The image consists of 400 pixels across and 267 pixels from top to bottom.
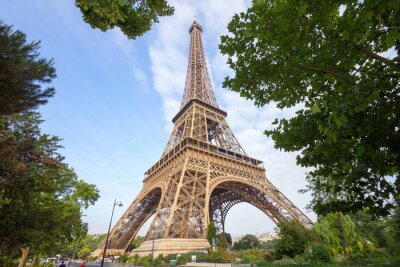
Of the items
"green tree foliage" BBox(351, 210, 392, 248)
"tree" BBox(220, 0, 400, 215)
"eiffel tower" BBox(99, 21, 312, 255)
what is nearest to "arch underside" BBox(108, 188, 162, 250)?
"eiffel tower" BBox(99, 21, 312, 255)

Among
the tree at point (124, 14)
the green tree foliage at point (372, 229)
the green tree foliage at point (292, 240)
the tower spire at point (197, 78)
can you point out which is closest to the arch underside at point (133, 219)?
the tower spire at point (197, 78)

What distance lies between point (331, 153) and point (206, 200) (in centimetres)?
2356

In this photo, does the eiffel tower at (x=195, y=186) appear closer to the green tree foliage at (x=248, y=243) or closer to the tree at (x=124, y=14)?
the tree at (x=124, y=14)

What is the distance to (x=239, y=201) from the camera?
4244cm

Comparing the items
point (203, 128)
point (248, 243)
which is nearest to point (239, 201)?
point (203, 128)

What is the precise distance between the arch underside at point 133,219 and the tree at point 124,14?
3547cm

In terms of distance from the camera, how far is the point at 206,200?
28.2m

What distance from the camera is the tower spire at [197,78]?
158 feet

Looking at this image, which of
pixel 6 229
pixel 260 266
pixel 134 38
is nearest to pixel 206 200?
pixel 260 266

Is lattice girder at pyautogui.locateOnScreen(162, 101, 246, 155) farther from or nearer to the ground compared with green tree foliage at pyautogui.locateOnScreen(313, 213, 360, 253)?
farther from the ground

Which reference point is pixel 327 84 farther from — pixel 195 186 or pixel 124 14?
pixel 195 186

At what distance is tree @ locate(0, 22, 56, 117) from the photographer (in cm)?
606

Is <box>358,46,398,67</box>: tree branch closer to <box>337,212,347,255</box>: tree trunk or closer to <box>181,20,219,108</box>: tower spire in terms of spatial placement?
<box>337,212,347,255</box>: tree trunk

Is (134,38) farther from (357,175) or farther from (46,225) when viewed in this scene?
(46,225)
